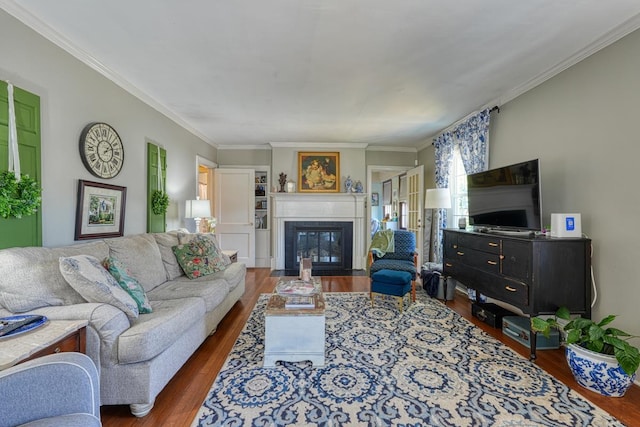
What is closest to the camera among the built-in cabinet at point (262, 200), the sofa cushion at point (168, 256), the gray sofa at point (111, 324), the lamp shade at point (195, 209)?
the gray sofa at point (111, 324)

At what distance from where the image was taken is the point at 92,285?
1.75m

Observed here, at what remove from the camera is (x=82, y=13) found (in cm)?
191

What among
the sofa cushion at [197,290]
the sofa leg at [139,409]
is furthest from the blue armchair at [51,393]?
the sofa cushion at [197,290]

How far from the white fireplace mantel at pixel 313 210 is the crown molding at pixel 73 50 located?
8.27 ft

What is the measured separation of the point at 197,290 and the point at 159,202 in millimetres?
1537

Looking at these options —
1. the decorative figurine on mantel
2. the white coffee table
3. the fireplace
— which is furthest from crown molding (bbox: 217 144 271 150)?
the white coffee table

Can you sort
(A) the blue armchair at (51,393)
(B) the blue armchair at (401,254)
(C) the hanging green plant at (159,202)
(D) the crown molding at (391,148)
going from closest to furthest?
1. (A) the blue armchair at (51,393)
2. (C) the hanging green plant at (159,202)
3. (B) the blue armchair at (401,254)
4. (D) the crown molding at (391,148)

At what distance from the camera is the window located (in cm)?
435

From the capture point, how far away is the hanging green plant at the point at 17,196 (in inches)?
66.7

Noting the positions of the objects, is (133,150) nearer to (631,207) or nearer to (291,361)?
(291,361)

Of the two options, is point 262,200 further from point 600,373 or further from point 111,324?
point 600,373

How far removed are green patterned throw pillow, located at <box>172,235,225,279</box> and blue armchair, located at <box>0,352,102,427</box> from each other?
6.42ft

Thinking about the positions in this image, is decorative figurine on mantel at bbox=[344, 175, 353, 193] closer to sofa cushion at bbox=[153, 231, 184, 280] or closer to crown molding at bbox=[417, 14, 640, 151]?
crown molding at bbox=[417, 14, 640, 151]

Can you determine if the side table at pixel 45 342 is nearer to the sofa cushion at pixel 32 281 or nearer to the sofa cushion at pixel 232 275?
the sofa cushion at pixel 32 281
